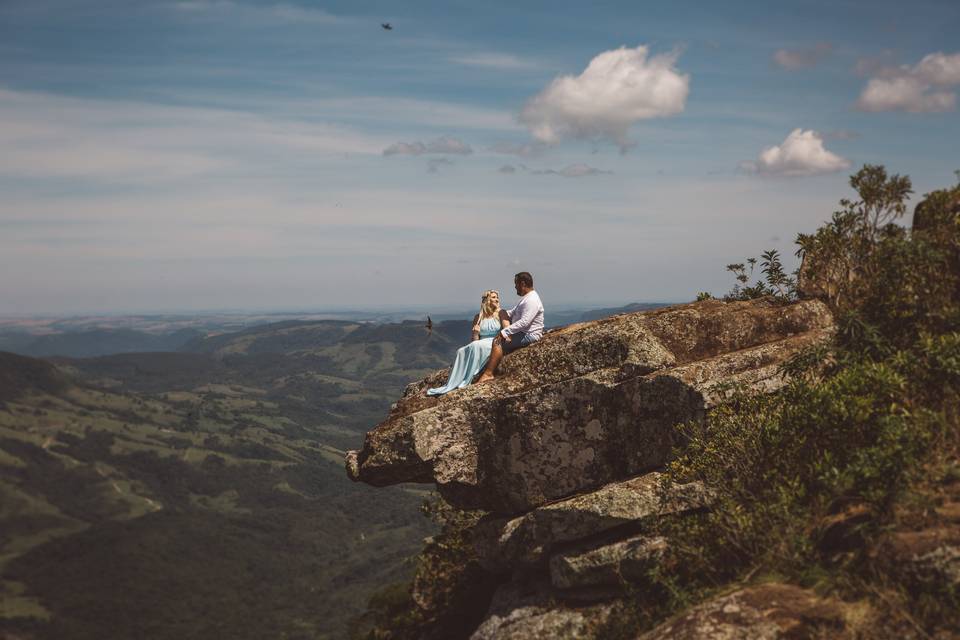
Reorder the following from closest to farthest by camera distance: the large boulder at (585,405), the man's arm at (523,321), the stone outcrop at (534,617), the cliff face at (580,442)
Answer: the stone outcrop at (534,617) → the cliff face at (580,442) → the large boulder at (585,405) → the man's arm at (523,321)

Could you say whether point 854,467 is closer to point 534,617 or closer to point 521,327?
point 534,617

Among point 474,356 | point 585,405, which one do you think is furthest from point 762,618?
point 474,356

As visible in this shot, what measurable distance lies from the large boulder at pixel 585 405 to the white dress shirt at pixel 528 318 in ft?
1.95

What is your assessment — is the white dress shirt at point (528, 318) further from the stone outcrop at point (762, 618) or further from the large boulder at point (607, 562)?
the stone outcrop at point (762, 618)

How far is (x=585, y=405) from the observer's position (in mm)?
20422

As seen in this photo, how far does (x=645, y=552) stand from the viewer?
53.1 ft

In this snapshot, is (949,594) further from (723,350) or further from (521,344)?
(521,344)

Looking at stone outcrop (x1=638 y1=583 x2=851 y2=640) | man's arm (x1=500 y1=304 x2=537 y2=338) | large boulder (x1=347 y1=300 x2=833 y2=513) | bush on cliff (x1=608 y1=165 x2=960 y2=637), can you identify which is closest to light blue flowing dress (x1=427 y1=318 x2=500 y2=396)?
large boulder (x1=347 y1=300 x2=833 y2=513)

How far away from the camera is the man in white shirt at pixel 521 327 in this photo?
2284 cm

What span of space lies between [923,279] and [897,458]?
571cm

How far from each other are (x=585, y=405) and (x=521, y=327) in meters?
3.92

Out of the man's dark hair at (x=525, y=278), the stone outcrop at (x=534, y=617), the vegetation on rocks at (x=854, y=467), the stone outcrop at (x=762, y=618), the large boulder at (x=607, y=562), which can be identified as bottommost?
the stone outcrop at (x=534, y=617)

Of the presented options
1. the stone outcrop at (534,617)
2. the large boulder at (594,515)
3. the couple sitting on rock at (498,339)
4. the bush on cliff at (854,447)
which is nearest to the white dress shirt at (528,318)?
the couple sitting on rock at (498,339)

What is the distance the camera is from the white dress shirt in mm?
22812
